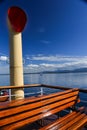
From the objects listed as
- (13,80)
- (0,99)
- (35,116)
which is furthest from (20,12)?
(35,116)

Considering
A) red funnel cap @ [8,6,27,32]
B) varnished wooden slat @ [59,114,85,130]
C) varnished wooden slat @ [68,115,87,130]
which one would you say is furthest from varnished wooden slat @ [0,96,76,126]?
red funnel cap @ [8,6,27,32]

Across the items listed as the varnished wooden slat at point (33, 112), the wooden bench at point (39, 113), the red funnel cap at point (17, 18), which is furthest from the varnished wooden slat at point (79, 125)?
the red funnel cap at point (17, 18)

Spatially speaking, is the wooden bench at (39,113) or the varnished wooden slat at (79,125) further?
the varnished wooden slat at (79,125)

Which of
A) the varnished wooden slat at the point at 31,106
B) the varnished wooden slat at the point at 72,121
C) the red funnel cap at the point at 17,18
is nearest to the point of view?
the varnished wooden slat at the point at 31,106

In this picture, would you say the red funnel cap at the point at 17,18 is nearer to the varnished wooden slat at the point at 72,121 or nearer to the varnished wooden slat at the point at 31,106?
the varnished wooden slat at the point at 31,106

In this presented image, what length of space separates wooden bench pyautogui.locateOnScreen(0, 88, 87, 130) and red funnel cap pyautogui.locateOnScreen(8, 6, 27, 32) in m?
2.79

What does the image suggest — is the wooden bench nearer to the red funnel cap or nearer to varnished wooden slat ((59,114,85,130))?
varnished wooden slat ((59,114,85,130))

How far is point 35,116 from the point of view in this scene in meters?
2.56

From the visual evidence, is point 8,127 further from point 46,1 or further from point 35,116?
point 46,1

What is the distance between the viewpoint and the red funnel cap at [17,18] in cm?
495

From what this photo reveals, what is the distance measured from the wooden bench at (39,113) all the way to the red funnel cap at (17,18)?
279cm

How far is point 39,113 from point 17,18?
3.53 meters

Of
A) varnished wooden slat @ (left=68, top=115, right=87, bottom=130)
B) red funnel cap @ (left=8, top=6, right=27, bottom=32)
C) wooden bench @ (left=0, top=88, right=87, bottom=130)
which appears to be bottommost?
varnished wooden slat @ (left=68, top=115, right=87, bottom=130)

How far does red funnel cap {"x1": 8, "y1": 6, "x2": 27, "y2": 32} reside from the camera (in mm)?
4950
